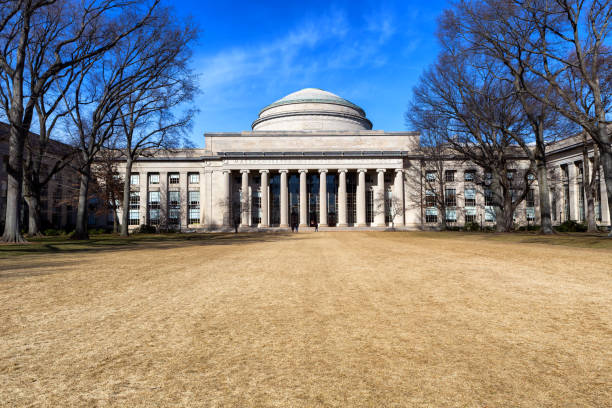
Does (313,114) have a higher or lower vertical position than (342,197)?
higher

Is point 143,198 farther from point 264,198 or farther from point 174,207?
point 264,198

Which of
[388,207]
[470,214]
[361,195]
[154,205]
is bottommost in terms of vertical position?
[470,214]

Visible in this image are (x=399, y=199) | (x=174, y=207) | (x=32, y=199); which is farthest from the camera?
(x=174, y=207)

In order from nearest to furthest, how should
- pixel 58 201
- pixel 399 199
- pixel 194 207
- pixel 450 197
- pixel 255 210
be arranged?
pixel 58 201
pixel 399 199
pixel 255 210
pixel 450 197
pixel 194 207

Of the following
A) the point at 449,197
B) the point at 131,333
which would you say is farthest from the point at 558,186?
the point at 131,333

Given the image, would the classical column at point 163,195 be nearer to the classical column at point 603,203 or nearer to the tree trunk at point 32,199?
the tree trunk at point 32,199

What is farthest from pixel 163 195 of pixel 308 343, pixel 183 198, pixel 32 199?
pixel 308 343

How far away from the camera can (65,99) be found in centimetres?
2450

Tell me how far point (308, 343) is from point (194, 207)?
2481 inches

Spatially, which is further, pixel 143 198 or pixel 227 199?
pixel 143 198

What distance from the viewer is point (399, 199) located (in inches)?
2323

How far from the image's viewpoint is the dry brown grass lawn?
9.61 ft

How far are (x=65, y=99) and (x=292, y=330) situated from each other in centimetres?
2643

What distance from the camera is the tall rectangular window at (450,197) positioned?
63.4 m
